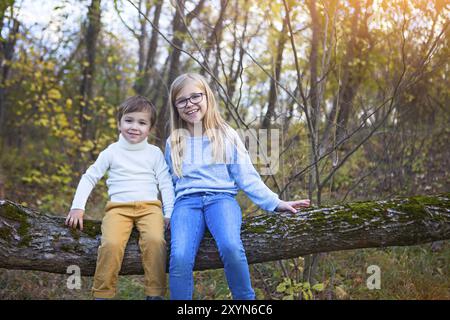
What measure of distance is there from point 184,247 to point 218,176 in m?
0.57

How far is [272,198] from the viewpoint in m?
2.82

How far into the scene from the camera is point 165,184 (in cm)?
289

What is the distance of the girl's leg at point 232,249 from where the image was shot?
2480mm

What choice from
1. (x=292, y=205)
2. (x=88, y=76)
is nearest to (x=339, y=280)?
(x=292, y=205)

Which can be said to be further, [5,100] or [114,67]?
[114,67]

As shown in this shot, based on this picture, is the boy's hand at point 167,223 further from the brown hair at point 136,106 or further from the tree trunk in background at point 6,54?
the tree trunk in background at point 6,54

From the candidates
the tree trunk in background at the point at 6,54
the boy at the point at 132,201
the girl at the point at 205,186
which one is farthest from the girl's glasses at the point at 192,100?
the tree trunk in background at the point at 6,54

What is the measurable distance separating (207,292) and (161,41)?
612 cm

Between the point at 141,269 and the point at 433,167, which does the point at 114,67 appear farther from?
the point at 141,269

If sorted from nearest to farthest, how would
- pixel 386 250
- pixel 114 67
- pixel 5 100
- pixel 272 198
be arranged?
pixel 272 198, pixel 386 250, pixel 5 100, pixel 114 67

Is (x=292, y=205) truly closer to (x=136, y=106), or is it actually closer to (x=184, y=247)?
(x=184, y=247)

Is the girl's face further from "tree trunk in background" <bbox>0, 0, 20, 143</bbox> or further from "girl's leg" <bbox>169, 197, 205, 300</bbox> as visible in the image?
"tree trunk in background" <bbox>0, 0, 20, 143</bbox>

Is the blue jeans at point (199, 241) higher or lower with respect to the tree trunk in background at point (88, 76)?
lower
